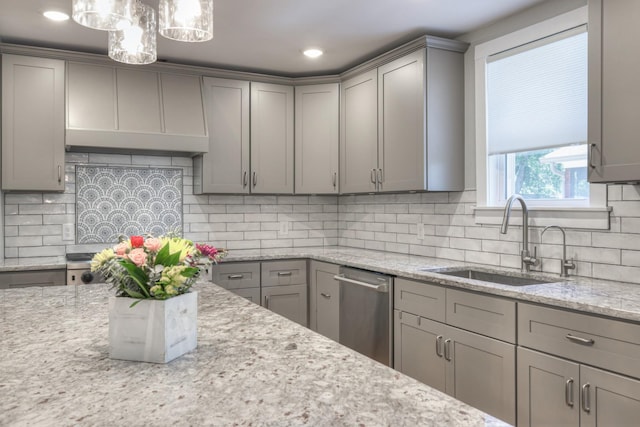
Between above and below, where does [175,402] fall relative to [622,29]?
below

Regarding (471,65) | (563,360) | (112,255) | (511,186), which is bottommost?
(563,360)

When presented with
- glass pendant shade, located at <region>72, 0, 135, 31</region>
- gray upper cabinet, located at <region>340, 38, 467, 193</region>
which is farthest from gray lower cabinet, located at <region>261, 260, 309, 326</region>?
glass pendant shade, located at <region>72, 0, 135, 31</region>

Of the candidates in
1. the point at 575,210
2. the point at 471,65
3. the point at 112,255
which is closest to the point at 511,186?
the point at 575,210

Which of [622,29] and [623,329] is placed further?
[622,29]

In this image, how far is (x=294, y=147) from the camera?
171 inches

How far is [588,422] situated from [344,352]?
1222 mm

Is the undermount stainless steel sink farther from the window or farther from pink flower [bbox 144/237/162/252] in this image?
pink flower [bbox 144/237/162/252]

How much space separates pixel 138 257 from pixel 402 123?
2592 millimetres

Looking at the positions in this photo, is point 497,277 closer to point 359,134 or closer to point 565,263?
point 565,263

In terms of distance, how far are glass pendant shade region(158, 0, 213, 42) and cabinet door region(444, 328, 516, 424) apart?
186 centimetres

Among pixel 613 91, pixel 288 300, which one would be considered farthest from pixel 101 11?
pixel 288 300

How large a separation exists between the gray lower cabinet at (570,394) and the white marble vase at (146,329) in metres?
1.56

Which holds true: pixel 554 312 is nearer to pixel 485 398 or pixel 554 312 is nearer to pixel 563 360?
pixel 563 360

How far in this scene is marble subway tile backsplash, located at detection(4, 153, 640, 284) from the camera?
2.50 meters
